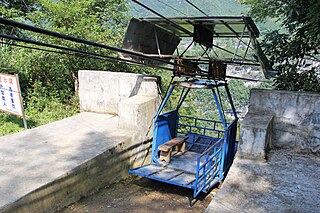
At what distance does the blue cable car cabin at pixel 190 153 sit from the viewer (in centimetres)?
487

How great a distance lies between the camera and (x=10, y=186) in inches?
134

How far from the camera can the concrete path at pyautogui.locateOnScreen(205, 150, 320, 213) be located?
2875 mm

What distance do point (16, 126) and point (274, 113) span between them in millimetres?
6162

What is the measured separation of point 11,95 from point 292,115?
558 cm

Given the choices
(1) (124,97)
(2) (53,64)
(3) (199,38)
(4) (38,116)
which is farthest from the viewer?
(2) (53,64)

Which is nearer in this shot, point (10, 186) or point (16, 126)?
point (10, 186)

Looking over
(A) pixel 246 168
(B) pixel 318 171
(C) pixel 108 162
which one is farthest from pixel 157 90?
(B) pixel 318 171

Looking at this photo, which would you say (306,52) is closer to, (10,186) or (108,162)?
(108,162)

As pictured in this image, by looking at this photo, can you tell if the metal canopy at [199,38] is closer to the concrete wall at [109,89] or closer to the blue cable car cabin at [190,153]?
the blue cable car cabin at [190,153]

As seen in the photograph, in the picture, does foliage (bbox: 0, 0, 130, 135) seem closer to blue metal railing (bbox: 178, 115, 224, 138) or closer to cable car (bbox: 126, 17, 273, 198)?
cable car (bbox: 126, 17, 273, 198)

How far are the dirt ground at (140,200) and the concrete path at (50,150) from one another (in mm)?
660

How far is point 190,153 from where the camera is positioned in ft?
21.2

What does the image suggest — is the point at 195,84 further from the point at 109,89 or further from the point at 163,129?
the point at 109,89

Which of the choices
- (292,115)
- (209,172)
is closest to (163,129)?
(209,172)
